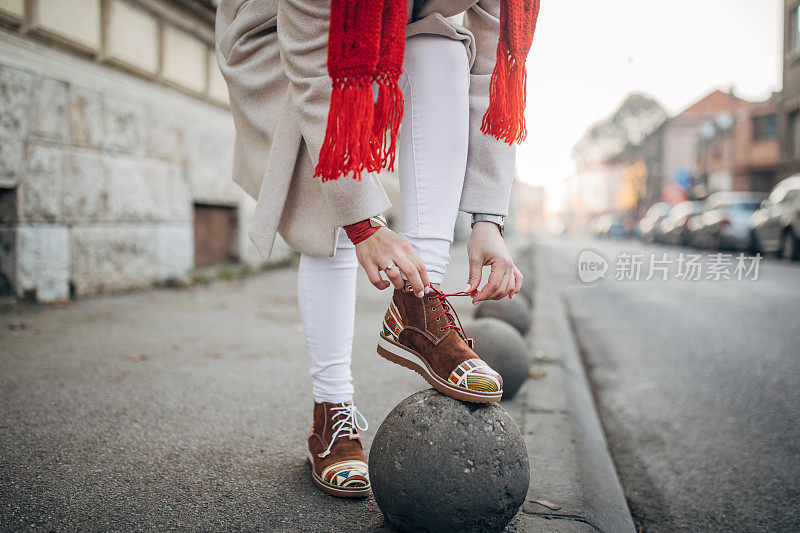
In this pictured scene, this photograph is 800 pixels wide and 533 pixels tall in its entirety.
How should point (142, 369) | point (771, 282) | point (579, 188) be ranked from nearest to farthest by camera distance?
1. point (142, 369)
2. point (771, 282)
3. point (579, 188)

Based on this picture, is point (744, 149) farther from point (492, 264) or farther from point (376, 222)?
point (376, 222)

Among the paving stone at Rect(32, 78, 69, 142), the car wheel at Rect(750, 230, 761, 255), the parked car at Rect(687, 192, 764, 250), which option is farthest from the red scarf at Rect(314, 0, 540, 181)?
the parked car at Rect(687, 192, 764, 250)

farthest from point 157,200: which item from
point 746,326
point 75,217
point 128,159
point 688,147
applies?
point 688,147

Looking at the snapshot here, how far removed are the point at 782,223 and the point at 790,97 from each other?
15562 millimetres

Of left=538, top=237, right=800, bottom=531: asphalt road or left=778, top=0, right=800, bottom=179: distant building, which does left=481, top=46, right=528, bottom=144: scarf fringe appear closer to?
left=538, top=237, right=800, bottom=531: asphalt road

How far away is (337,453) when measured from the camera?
1.45 m

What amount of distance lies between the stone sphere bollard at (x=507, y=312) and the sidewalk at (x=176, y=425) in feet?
1.68

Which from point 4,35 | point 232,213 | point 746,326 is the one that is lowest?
point 746,326

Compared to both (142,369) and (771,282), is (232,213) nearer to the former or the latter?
(142,369)

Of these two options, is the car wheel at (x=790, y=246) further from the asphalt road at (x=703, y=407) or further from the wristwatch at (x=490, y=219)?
the wristwatch at (x=490, y=219)

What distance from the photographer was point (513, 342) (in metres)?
2.31

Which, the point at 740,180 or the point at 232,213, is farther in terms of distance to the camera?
the point at 740,180

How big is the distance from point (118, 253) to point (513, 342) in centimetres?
338

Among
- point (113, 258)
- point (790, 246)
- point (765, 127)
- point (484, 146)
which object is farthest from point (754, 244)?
point (765, 127)
